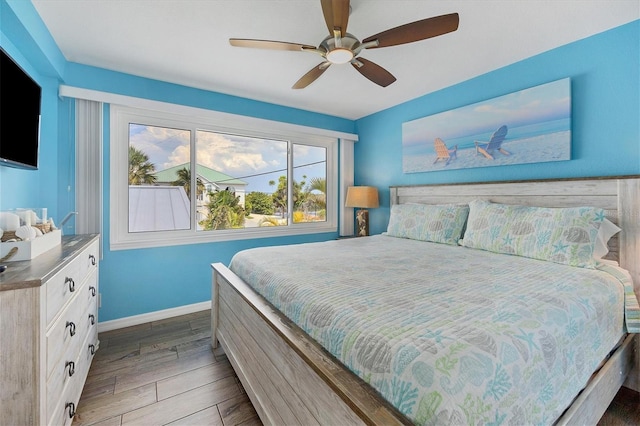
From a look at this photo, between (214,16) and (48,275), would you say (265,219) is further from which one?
(48,275)

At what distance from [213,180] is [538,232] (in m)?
3.17

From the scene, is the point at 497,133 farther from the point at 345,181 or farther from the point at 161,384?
the point at 161,384

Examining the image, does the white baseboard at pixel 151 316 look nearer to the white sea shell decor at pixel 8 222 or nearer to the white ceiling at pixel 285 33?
the white sea shell decor at pixel 8 222

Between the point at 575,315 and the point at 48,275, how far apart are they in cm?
221

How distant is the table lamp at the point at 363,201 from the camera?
381 cm

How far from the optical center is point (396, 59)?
2521mm

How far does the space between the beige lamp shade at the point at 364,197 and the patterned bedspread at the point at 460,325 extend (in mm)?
1923

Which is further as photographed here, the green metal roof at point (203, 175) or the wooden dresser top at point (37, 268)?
the green metal roof at point (203, 175)

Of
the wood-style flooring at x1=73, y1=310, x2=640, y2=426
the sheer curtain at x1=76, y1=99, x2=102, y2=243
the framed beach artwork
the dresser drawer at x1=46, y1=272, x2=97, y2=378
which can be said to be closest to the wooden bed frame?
A: the wood-style flooring at x1=73, y1=310, x2=640, y2=426

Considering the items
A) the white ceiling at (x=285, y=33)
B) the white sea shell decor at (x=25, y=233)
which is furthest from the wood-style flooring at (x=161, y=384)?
the white ceiling at (x=285, y=33)

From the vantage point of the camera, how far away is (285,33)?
2123 mm

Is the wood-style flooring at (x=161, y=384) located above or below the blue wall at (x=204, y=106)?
below

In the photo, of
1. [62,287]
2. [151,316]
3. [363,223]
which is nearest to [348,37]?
[62,287]

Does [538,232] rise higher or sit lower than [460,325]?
higher
